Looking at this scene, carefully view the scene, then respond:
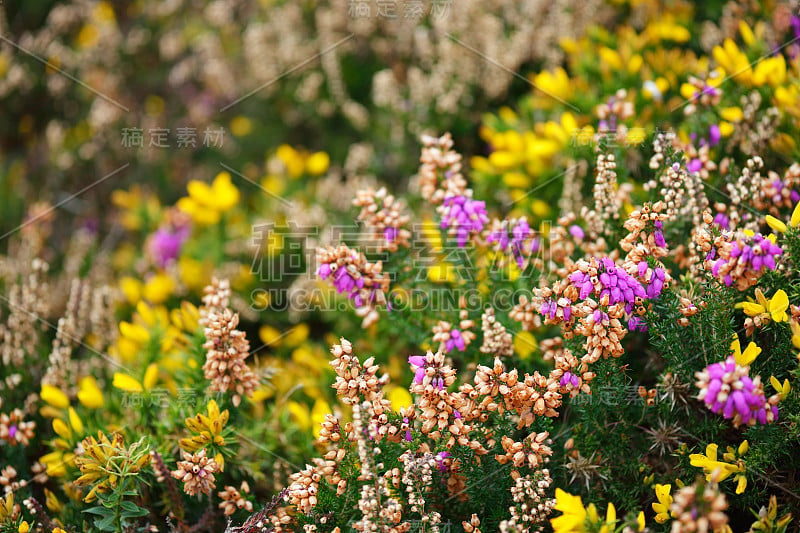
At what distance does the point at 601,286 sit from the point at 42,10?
14.5 feet

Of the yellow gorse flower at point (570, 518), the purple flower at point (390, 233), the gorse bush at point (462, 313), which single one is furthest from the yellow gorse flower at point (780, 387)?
the purple flower at point (390, 233)

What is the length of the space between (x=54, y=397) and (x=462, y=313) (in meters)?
1.37

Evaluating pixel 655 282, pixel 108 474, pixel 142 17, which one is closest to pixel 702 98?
pixel 655 282

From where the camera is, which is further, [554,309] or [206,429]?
[206,429]

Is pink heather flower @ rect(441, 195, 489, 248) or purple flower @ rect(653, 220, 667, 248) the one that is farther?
pink heather flower @ rect(441, 195, 489, 248)

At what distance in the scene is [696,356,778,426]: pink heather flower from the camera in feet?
4.14

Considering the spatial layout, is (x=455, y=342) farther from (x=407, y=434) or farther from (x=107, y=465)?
(x=107, y=465)

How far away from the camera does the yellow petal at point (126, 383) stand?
194 centimetres

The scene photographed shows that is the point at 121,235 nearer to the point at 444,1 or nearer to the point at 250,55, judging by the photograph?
the point at 250,55

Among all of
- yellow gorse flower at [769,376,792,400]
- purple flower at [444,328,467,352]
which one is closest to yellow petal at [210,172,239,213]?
purple flower at [444,328,467,352]

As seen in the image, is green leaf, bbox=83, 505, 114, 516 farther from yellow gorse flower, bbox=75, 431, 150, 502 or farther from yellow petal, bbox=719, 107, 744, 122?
yellow petal, bbox=719, 107, 744, 122

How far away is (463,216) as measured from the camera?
6.04ft

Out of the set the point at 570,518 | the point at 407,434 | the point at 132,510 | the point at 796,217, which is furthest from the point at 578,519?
the point at 132,510

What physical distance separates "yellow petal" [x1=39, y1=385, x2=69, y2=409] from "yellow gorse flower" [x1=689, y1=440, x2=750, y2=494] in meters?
1.91
